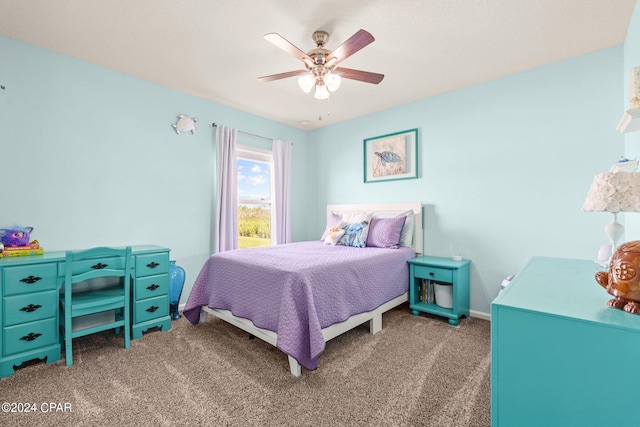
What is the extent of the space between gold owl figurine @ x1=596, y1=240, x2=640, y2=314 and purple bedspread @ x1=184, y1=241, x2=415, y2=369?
58.2 inches

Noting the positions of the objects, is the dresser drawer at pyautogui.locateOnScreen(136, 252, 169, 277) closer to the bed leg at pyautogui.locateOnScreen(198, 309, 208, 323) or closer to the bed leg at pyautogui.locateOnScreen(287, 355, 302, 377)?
the bed leg at pyautogui.locateOnScreen(198, 309, 208, 323)

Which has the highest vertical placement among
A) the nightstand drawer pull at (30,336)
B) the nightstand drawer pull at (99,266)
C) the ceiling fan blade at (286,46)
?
the ceiling fan blade at (286,46)

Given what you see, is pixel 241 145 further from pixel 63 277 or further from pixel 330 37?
pixel 63 277

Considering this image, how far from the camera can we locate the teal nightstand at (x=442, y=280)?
9.20 feet

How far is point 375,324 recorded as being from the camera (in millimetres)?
2627

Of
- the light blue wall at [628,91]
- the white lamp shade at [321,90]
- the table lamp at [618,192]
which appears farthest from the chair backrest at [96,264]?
the light blue wall at [628,91]

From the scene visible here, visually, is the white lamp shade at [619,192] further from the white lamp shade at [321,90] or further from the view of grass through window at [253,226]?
the view of grass through window at [253,226]

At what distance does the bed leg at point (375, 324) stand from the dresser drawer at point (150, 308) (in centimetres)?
193

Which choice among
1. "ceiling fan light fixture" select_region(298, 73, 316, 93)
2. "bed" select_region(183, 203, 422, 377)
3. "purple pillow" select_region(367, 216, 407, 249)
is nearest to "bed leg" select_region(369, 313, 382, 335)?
"bed" select_region(183, 203, 422, 377)

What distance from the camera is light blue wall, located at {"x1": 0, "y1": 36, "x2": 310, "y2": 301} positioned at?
2.32m

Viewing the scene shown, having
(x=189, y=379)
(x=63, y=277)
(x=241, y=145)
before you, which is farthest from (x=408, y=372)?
(x=241, y=145)

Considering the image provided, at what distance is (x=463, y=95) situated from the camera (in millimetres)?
3129

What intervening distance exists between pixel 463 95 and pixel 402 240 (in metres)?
1.73

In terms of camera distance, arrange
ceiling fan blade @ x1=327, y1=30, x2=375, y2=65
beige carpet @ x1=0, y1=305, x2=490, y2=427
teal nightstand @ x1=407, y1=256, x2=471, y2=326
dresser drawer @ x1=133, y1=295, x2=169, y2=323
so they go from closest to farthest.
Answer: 1. beige carpet @ x1=0, y1=305, x2=490, y2=427
2. ceiling fan blade @ x1=327, y1=30, x2=375, y2=65
3. dresser drawer @ x1=133, y1=295, x2=169, y2=323
4. teal nightstand @ x1=407, y1=256, x2=471, y2=326
